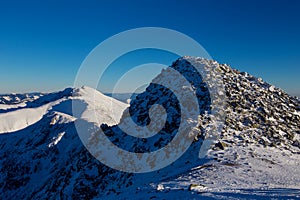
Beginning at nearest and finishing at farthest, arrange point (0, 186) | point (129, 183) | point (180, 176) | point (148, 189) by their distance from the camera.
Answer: point (148, 189) < point (180, 176) < point (129, 183) < point (0, 186)

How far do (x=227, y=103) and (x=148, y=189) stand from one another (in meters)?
22.6

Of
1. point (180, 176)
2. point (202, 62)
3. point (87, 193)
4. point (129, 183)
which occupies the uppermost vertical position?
point (202, 62)

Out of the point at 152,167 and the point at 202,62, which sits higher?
the point at 202,62

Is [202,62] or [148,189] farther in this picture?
[202,62]

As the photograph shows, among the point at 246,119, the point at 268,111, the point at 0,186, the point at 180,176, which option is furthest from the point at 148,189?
the point at 0,186

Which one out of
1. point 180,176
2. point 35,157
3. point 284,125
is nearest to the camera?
point 180,176

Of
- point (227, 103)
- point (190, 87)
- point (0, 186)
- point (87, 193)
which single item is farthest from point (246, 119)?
point (0, 186)

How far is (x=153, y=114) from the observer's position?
140ft

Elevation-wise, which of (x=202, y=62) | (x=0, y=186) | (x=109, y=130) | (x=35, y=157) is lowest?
(x=0, y=186)

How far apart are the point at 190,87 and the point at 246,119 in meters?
10.2

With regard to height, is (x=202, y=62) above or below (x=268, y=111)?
above

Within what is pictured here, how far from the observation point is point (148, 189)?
2534 centimetres

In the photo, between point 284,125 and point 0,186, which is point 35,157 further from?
point 284,125

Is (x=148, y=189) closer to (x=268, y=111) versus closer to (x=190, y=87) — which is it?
(x=190, y=87)
